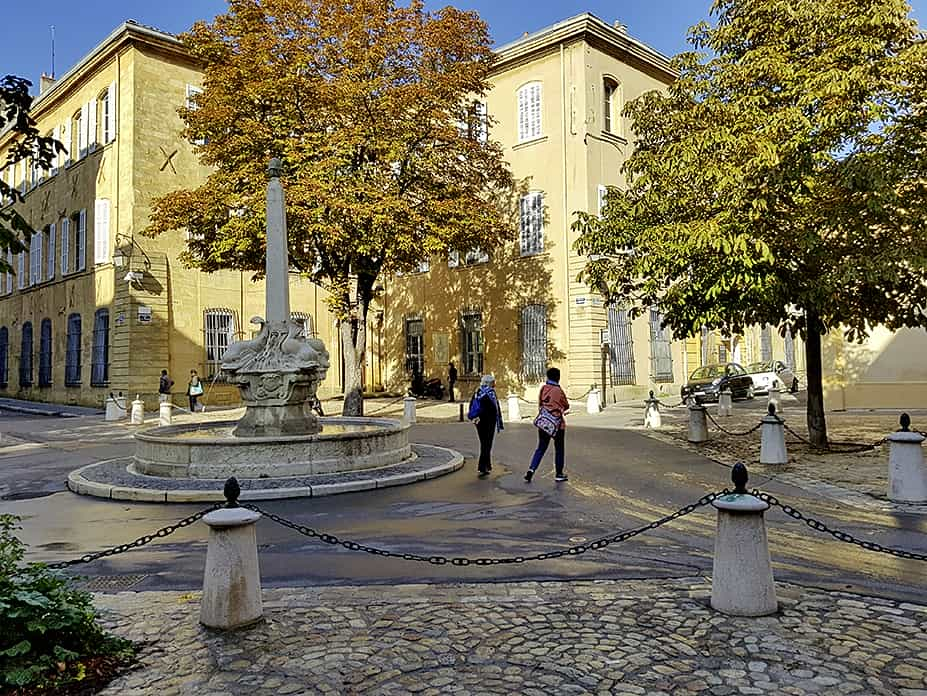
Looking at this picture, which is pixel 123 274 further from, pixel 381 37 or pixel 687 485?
pixel 687 485

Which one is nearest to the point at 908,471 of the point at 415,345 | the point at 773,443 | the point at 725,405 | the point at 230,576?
the point at 773,443

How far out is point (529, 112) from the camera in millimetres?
28453

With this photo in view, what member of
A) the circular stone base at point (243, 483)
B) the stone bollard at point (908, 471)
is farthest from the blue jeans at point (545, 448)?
the stone bollard at point (908, 471)

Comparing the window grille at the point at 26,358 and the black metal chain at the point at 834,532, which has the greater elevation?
the window grille at the point at 26,358

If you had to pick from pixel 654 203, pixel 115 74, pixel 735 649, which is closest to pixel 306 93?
pixel 654 203

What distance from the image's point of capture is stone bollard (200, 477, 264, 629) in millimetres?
4465

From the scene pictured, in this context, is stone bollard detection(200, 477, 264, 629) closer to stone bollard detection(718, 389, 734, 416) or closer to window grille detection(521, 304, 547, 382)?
stone bollard detection(718, 389, 734, 416)

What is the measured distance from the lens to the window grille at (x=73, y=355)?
2905cm

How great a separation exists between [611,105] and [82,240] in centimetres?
2124

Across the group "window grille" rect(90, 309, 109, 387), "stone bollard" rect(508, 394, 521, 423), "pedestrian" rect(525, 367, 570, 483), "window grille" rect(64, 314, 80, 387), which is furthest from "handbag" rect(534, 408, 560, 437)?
"window grille" rect(64, 314, 80, 387)

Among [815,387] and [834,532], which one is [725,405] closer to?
[815,387]

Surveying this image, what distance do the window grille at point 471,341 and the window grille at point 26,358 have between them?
64.7 ft

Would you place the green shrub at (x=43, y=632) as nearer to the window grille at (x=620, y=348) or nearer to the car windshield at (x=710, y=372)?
the window grille at (x=620, y=348)

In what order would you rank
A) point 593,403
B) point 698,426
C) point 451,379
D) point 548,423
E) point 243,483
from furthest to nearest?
point 451,379 < point 593,403 < point 698,426 < point 548,423 < point 243,483
